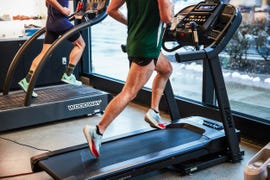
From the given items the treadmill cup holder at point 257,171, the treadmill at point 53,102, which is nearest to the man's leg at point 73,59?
the treadmill at point 53,102

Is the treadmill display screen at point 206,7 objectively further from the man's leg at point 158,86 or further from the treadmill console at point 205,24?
the man's leg at point 158,86

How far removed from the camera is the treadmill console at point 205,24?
3.14 m

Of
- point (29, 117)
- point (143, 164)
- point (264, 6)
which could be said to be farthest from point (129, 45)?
point (29, 117)

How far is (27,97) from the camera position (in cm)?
430

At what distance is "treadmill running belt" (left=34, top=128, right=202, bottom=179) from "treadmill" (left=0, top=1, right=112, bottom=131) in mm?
1321

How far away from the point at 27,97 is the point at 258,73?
8.36 ft

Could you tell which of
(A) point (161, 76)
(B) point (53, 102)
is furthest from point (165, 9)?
(B) point (53, 102)

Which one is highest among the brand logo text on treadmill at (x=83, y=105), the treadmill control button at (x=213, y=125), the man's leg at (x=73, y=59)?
the man's leg at (x=73, y=59)

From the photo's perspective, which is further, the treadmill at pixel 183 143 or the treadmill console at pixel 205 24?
the treadmill console at pixel 205 24

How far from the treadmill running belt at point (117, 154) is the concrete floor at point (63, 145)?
23cm

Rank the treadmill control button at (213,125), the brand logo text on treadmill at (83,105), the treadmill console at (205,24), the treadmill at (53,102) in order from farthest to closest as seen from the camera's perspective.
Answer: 1. the brand logo text on treadmill at (83,105)
2. the treadmill at (53,102)
3. the treadmill control button at (213,125)
4. the treadmill console at (205,24)

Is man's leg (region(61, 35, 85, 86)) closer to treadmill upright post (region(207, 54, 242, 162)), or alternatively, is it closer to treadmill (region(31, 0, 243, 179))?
treadmill (region(31, 0, 243, 179))

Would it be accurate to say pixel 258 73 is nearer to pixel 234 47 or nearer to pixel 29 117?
pixel 234 47

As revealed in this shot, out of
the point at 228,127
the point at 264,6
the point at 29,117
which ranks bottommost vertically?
the point at 29,117
